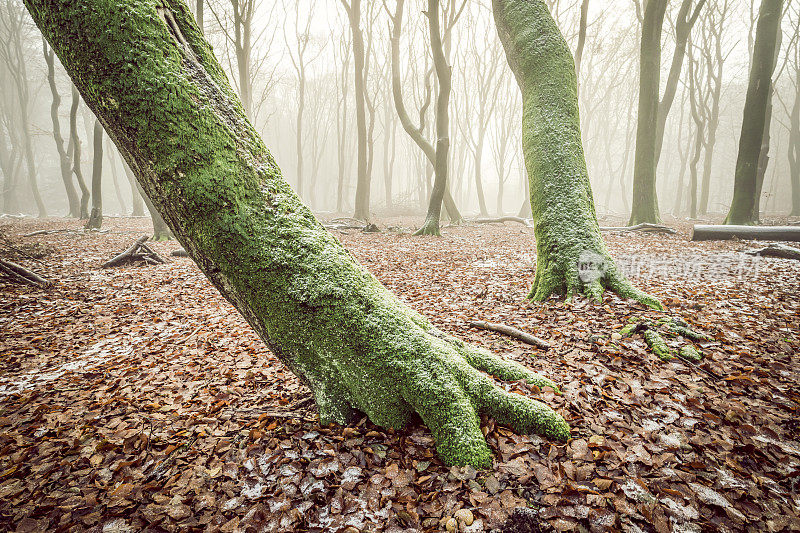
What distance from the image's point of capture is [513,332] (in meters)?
3.49

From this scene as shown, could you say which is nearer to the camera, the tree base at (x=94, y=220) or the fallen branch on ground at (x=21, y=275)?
the fallen branch on ground at (x=21, y=275)

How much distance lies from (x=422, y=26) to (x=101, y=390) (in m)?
22.9

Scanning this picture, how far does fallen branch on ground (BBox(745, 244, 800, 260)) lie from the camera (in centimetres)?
641

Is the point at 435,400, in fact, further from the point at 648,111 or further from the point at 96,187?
the point at 96,187

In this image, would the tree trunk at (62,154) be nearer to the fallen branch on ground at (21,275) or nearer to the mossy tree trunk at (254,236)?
the fallen branch on ground at (21,275)

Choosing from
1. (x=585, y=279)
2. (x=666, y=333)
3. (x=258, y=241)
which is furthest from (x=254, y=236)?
(x=585, y=279)

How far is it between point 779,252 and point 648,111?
502 centimetres

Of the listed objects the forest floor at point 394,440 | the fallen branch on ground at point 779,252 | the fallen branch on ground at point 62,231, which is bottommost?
the forest floor at point 394,440

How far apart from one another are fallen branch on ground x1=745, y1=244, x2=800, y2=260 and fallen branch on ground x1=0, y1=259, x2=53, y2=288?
13.3 meters

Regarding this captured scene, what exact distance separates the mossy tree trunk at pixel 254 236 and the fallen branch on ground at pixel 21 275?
6.16 metres

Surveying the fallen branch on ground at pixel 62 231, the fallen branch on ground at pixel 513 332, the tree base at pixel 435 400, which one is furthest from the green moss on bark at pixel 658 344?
the fallen branch on ground at pixel 62 231

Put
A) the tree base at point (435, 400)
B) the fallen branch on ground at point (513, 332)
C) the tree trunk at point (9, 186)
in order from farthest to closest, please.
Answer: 1. the tree trunk at point (9, 186)
2. the fallen branch on ground at point (513, 332)
3. the tree base at point (435, 400)

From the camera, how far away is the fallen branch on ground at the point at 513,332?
324 cm

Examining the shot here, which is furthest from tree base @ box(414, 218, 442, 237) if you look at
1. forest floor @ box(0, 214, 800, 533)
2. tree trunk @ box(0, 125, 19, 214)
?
tree trunk @ box(0, 125, 19, 214)
